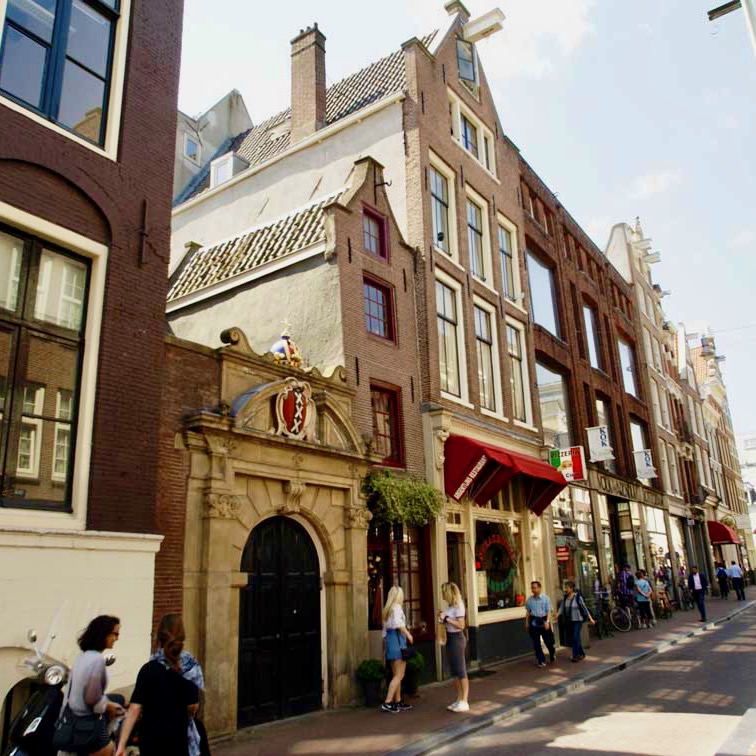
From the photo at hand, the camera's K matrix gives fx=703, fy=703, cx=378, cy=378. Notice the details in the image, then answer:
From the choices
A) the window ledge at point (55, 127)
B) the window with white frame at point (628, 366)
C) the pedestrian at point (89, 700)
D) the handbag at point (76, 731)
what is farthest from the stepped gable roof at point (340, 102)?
the window with white frame at point (628, 366)

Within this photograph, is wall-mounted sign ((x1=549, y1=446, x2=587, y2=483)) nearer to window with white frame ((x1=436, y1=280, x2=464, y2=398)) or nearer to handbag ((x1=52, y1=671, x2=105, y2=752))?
window with white frame ((x1=436, y1=280, x2=464, y2=398))

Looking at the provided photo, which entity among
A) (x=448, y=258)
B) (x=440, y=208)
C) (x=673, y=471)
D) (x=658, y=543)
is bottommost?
(x=658, y=543)

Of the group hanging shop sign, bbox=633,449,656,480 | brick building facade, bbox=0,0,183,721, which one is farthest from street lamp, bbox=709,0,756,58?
hanging shop sign, bbox=633,449,656,480

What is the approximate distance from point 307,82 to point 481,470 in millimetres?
11401

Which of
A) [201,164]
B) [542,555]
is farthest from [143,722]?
[201,164]

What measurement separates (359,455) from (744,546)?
50.5 m

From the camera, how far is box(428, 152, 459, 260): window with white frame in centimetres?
1708

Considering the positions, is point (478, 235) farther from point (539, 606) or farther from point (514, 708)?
point (514, 708)

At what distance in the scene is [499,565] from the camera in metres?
17.1

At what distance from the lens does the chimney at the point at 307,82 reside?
1875 cm

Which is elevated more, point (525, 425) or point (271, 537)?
point (525, 425)

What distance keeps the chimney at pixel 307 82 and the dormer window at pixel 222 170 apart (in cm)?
257

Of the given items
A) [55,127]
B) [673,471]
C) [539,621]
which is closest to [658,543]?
[673,471]

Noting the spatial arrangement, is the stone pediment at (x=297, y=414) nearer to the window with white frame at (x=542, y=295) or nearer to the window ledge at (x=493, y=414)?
the window ledge at (x=493, y=414)
